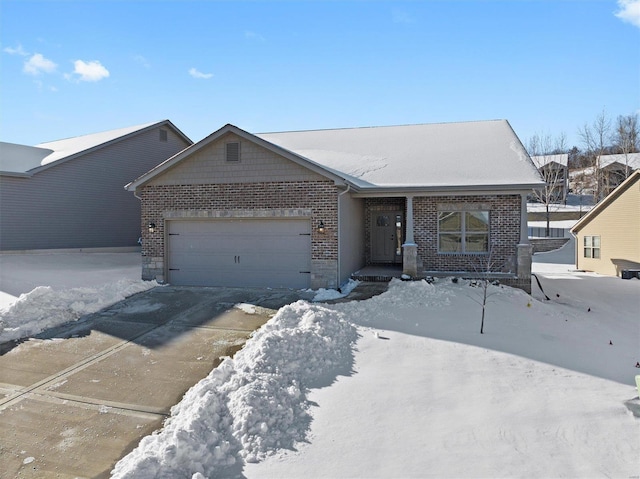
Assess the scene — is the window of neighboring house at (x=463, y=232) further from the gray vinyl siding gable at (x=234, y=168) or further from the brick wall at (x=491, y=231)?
the gray vinyl siding gable at (x=234, y=168)

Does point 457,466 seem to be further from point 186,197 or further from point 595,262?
point 595,262

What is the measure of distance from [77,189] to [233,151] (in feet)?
34.8

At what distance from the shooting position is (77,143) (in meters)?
20.9

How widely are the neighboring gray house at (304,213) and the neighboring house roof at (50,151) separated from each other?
7.64 m

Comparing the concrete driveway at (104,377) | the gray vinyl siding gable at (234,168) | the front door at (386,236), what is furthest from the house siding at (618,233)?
the concrete driveway at (104,377)

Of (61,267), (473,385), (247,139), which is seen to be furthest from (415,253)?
(61,267)

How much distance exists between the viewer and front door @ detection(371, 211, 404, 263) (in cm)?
1512

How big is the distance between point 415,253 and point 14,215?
52.2 feet

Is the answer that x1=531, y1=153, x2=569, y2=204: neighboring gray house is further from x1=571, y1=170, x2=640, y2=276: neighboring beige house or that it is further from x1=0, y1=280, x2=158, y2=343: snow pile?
x1=0, y1=280, x2=158, y2=343: snow pile

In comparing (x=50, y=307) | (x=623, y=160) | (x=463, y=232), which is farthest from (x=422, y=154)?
(x=623, y=160)

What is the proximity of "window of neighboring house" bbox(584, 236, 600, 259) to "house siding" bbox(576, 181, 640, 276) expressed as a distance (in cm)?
23

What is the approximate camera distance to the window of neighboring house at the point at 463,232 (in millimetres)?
12500

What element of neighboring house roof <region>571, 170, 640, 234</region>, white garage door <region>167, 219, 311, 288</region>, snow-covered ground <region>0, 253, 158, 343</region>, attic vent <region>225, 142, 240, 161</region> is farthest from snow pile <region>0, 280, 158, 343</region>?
neighboring house roof <region>571, 170, 640, 234</region>

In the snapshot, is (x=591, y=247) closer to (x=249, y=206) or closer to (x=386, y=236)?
(x=386, y=236)
